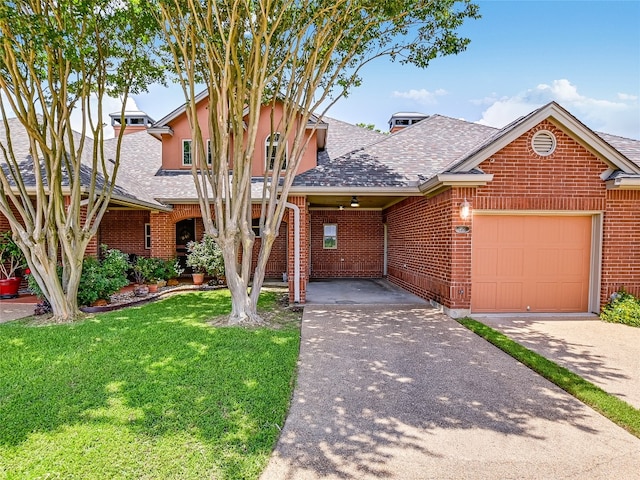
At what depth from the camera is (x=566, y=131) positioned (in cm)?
763

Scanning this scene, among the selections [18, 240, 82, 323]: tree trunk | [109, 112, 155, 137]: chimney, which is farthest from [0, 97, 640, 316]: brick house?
[109, 112, 155, 137]: chimney

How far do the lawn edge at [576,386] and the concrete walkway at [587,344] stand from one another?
0.16m

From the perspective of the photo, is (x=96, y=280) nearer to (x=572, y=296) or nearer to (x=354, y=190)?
(x=354, y=190)

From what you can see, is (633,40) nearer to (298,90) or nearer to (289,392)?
(298,90)

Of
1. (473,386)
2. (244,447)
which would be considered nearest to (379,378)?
(473,386)

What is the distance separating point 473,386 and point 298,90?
6.22 meters

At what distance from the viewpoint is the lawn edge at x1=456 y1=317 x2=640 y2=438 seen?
3502 mm

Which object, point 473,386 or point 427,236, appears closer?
point 473,386

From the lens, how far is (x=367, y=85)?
8.93m

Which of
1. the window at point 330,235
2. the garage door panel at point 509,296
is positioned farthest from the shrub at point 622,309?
the window at point 330,235

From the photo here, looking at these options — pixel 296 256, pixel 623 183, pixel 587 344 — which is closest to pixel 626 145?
pixel 623 183

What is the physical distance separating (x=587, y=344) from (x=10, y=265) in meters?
A: 14.8

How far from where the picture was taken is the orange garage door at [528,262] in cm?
799

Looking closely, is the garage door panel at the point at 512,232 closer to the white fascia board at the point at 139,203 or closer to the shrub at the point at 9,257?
the white fascia board at the point at 139,203
